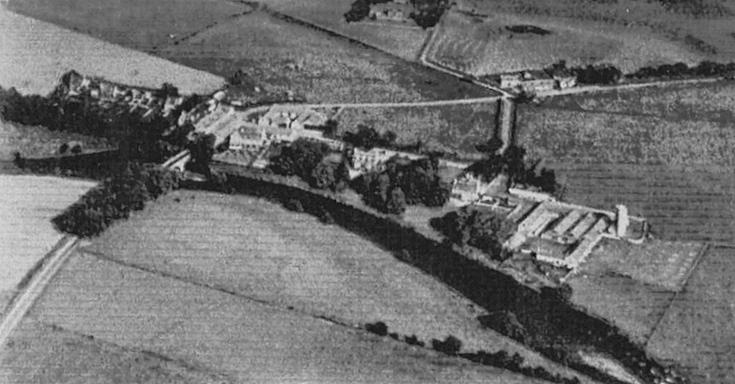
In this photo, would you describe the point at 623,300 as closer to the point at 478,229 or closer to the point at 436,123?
the point at 478,229

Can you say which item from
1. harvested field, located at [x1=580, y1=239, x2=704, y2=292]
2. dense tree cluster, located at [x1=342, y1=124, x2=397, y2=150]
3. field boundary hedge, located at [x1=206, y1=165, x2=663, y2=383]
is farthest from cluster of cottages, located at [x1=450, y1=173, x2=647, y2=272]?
dense tree cluster, located at [x1=342, y1=124, x2=397, y2=150]

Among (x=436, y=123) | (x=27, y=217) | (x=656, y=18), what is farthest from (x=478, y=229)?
(x=656, y=18)

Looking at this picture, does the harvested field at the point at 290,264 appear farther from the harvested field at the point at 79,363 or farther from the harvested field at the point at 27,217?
the harvested field at the point at 79,363

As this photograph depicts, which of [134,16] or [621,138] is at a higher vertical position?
[134,16]

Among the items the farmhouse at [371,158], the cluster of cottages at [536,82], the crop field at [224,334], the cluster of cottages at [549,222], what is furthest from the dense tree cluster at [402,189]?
the cluster of cottages at [536,82]

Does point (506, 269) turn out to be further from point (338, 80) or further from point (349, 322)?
point (338, 80)

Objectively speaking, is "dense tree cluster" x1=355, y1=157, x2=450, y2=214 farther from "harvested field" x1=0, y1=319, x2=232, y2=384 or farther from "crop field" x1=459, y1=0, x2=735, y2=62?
"crop field" x1=459, y1=0, x2=735, y2=62

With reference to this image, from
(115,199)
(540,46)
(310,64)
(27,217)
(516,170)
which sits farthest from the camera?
(540,46)
